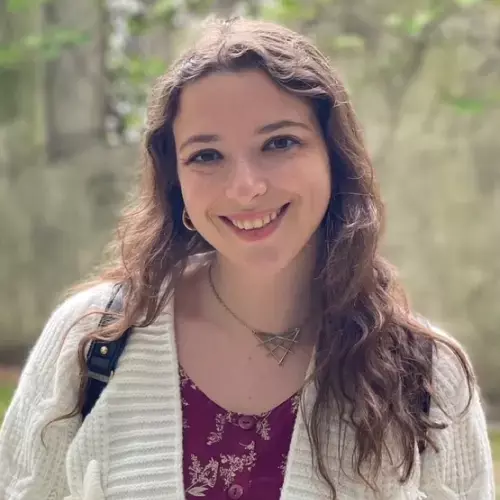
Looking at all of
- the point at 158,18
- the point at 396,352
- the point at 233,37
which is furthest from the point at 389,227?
the point at 233,37

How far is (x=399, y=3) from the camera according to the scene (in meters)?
1.86

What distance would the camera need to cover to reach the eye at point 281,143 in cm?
94

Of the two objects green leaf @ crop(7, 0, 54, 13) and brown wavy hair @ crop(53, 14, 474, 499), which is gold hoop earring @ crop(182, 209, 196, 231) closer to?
brown wavy hair @ crop(53, 14, 474, 499)

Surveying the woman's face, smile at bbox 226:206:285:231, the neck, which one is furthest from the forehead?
the neck

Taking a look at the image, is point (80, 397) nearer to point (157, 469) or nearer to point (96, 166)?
point (157, 469)

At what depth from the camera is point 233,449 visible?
981 mm

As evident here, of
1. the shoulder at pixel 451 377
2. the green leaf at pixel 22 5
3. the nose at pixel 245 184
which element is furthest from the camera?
the green leaf at pixel 22 5

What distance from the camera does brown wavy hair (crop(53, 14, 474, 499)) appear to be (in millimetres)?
957

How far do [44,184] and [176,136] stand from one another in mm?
1316

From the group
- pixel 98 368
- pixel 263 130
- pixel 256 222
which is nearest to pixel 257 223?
pixel 256 222

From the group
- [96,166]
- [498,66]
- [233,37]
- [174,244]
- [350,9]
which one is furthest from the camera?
[96,166]

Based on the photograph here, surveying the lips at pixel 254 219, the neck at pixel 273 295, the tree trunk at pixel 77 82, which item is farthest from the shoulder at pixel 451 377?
the tree trunk at pixel 77 82

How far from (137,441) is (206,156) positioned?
1.17 feet

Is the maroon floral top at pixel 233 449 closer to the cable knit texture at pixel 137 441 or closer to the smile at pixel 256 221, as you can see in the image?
the cable knit texture at pixel 137 441
